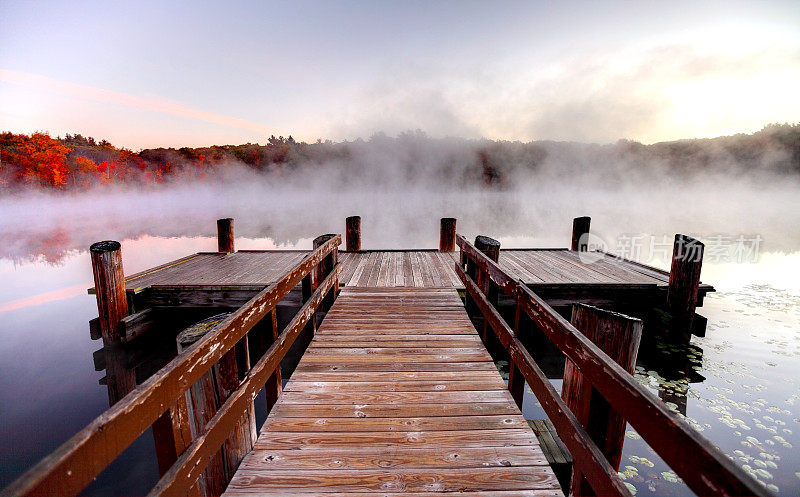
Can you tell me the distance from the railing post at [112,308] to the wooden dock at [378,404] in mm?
30

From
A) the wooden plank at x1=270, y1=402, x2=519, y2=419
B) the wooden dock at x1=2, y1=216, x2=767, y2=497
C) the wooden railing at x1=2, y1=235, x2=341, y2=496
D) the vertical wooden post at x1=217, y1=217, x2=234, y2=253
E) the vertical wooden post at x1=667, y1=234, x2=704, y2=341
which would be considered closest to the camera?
the wooden railing at x1=2, y1=235, x2=341, y2=496

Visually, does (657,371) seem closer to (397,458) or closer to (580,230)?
(580,230)

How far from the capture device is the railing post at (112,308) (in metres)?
5.91

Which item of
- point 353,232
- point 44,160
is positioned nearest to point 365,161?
point 44,160

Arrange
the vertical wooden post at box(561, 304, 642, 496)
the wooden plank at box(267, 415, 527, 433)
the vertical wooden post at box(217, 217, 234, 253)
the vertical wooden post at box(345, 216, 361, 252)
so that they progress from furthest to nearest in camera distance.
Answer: the vertical wooden post at box(345, 216, 361, 252) < the vertical wooden post at box(217, 217, 234, 253) < the wooden plank at box(267, 415, 527, 433) < the vertical wooden post at box(561, 304, 642, 496)

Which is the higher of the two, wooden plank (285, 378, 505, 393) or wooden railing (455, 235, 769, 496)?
wooden railing (455, 235, 769, 496)

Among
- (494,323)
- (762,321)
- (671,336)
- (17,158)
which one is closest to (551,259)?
(671,336)

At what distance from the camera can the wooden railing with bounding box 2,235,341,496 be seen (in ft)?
3.25

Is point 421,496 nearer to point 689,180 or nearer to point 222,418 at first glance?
point 222,418

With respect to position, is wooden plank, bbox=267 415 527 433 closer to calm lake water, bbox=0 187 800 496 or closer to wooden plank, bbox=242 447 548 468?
wooden plank, bbox=242 447 548 468

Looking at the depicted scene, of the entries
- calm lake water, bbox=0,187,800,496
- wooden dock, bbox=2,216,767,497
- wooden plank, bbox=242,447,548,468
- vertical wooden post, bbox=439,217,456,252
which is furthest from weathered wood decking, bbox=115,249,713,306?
wooden plank, bbox=242,447,548,468

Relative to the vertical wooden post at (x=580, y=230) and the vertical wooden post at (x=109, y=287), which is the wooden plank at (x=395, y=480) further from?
the vertical wooden post at (x=580, y=230)

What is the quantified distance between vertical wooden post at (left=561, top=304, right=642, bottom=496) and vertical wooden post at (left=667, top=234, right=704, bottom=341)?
559cm

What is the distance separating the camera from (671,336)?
6.90 meters
